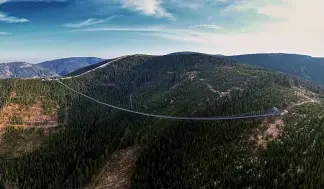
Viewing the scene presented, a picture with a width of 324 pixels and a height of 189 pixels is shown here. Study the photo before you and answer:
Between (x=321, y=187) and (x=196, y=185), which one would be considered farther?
(x=196, y=185)

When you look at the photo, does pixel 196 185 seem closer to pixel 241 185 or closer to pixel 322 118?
pixel 241 185

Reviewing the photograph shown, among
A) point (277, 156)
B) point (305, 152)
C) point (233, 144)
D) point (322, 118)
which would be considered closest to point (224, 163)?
point (233, 144)

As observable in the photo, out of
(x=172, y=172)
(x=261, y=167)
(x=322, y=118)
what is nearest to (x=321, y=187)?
(x=261, y=167)

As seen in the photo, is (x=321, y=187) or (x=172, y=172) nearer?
(x=321, y=187)

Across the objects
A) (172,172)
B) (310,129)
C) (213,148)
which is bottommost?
(172,172)

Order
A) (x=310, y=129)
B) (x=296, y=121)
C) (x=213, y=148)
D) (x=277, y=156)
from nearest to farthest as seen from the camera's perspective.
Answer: (x=277, y=156) < (x=310, y=129) < (x=296, y=121) < (x=213, y=148)

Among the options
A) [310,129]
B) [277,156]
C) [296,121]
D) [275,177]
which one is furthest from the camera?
[296,121]

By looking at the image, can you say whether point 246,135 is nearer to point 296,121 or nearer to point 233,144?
point 233,144

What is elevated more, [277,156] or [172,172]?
[277,156]

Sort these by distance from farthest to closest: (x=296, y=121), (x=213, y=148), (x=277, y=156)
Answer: (x=213, y=148)
(x=296, y=121)
(x=277, y=156)
